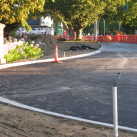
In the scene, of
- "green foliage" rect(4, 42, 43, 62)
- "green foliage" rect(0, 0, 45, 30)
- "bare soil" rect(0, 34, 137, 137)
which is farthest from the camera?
"green foliage" rect(0, 0, 45, 30)

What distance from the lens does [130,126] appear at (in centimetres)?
567

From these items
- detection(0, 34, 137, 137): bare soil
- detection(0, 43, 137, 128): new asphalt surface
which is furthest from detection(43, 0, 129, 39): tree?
detection(0, 34, 137, 137): bare soil

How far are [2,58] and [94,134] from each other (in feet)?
44.6

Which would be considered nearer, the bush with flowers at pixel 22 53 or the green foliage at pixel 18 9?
the bush with flowers at pixel 22 53

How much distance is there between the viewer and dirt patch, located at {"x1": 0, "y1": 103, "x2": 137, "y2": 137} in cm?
516

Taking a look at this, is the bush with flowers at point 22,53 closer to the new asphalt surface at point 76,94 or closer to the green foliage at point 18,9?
the green foliage at point 18,9

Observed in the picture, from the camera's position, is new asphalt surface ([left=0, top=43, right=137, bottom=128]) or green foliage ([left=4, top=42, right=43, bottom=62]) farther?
green foliage ([left=4, top=42, right=43, bottom=62])

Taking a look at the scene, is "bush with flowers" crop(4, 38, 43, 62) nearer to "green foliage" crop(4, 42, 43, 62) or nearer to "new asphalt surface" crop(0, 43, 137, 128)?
"green foliage" crop(4, 42, 43, 62)

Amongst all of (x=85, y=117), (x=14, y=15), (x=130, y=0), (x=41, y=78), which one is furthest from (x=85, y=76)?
(x=130, y=0)

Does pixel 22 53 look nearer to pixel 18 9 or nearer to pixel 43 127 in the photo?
pixel 18 9

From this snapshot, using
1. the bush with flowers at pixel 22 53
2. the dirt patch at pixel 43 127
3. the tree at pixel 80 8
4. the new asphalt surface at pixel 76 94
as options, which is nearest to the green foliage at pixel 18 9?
the bush with flowers at pixel 22 53

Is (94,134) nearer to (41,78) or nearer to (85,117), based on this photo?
(85,117)

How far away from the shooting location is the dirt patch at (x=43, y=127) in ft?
16.9

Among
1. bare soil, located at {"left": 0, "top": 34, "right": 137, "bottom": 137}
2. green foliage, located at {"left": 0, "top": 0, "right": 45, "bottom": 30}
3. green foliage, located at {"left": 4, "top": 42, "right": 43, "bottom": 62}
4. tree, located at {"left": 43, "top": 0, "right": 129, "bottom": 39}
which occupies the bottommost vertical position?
bare soil, located at {"left": 0, "top": 34, "right": 137, "bottom": 137}
